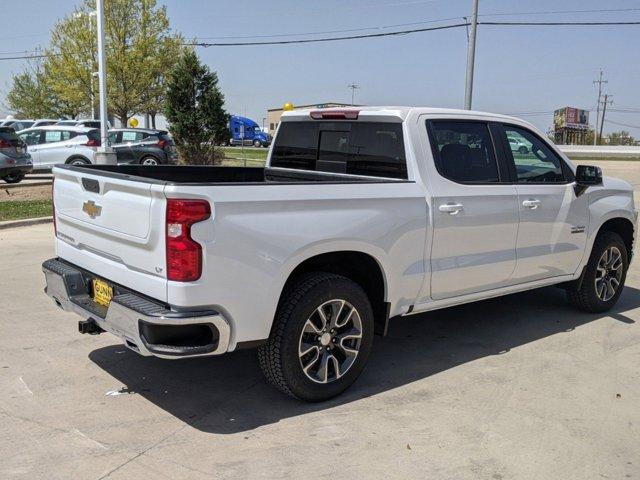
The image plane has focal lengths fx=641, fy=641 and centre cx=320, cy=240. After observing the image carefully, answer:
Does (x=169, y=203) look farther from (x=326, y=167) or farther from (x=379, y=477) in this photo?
(x=326, y=167)

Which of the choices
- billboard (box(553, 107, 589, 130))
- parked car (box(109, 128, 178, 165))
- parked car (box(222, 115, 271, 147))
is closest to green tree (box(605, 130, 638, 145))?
billboard (box(553, 107, 589, 130))

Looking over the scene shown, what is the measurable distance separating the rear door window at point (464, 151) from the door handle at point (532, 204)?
1.03ft

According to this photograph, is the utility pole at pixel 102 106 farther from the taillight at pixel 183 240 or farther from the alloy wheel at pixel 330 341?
the taillight at pixel 183 240

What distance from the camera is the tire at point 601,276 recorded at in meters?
6.17

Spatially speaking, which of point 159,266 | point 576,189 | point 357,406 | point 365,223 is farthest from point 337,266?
point 576,189

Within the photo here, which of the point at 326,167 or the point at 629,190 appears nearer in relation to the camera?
the point at 326,167

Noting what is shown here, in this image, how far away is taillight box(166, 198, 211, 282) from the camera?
3369mm

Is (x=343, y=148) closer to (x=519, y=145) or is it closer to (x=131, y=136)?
(x=519, y=145)

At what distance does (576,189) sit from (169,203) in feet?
12.7

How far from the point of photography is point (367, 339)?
4.35 metres

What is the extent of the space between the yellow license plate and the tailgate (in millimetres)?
53

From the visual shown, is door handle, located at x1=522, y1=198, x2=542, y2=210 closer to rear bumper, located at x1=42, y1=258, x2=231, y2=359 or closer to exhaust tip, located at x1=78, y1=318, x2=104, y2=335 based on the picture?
rear bumper, located at x1=42, y1=258, x2=231, y2=359

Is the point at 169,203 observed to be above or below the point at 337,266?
above

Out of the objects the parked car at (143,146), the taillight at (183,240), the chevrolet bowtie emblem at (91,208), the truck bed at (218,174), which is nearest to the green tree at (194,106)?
the parked car at (143,146)
